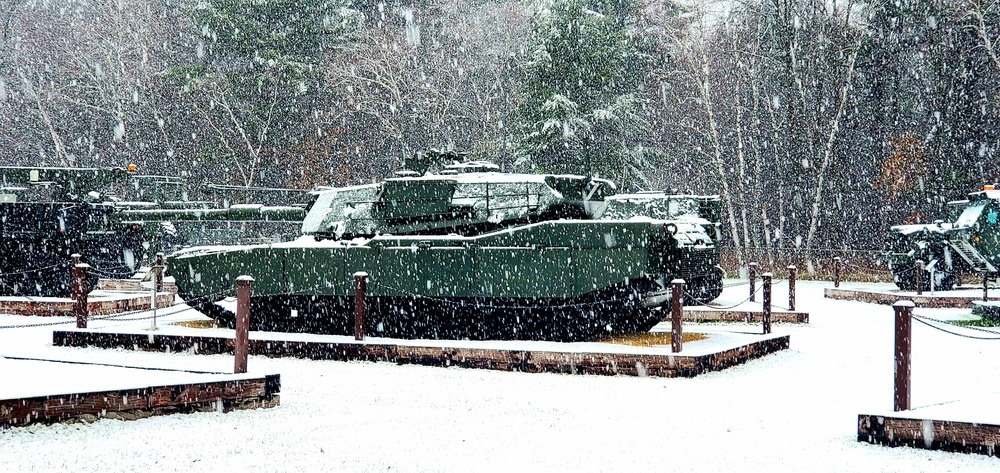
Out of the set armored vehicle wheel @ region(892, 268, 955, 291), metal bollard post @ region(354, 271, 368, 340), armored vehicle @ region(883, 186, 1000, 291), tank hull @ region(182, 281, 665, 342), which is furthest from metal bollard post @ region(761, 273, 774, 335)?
armored vehicle wheel @ region(892, 268, 955, 291)

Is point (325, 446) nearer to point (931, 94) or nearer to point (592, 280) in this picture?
point (592, 280)

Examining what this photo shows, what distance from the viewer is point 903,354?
762 cm

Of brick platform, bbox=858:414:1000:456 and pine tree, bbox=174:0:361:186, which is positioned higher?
pine tree, bbox=174:0:361:186

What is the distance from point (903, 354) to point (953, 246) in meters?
15.5

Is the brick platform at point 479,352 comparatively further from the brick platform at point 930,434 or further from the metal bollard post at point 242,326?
the brick platform at point 930,434

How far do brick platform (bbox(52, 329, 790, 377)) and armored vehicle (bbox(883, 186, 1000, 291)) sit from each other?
9009 mm

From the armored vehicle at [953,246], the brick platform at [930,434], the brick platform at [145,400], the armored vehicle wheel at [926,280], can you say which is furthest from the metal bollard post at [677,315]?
the armored vehicle wheel at [926,280]

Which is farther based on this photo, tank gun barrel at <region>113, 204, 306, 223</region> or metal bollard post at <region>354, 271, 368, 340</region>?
tank gun barrel at <region>113, 204, 306, 223</region>

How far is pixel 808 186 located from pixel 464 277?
967 inches

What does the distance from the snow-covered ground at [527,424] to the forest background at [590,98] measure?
68.3ft

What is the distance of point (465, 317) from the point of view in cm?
1339

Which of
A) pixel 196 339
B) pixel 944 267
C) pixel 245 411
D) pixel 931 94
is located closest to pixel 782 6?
pixel 931 94

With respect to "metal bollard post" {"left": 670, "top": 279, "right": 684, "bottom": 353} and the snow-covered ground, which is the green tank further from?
the snow-covered ground

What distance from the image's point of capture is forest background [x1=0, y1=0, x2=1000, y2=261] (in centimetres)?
3303
